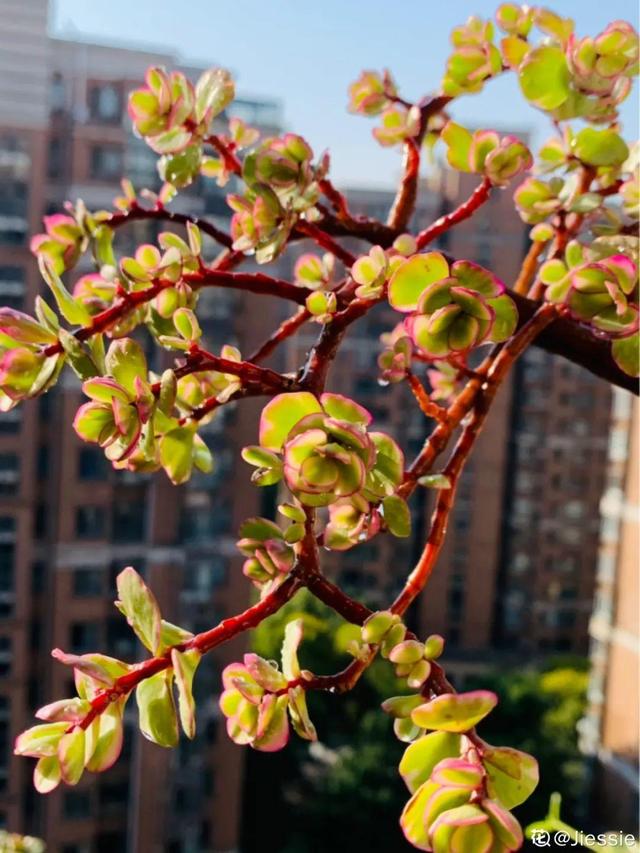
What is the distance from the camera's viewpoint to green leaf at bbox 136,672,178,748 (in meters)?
0.16

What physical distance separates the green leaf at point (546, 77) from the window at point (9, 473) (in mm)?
4925

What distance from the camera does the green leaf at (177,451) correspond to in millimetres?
237

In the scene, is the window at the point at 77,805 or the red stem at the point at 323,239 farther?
the window at the point at 77,805

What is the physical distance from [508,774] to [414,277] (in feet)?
0.32

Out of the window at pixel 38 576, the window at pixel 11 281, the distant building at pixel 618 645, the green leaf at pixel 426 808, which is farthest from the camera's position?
the window at pixel 38 576

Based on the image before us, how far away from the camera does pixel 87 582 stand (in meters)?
5.06

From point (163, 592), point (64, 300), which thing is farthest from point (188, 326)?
point (163, 592)

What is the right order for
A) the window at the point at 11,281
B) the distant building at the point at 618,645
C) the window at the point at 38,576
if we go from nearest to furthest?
the distant building at the point at 618,645
the window at the point at 11,281
the window at the point at 38,576

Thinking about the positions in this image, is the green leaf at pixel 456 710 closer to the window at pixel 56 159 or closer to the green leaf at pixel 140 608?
the green leaf at pixel 140 608

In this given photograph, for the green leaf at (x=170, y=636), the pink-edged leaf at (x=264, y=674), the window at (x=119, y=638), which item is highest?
the green leaf at (x=170, y=636)

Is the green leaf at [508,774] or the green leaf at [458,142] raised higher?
the green leaf at [458,142]

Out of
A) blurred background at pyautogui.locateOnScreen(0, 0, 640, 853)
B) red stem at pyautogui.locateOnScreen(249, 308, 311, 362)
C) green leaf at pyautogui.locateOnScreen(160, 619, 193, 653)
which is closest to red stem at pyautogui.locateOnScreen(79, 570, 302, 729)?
green leaf at pyautogui.locateOnScreen(160, 619, 193, 653)

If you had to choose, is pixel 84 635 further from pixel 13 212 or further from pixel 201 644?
pixel 201 644

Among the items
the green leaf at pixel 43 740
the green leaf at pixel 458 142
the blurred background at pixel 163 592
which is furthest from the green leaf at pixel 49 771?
the blurred background at pixel 163 592
